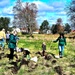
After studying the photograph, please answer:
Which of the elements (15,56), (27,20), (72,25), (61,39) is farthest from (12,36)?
(27,20)

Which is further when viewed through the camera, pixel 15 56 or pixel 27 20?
pixel 27 20

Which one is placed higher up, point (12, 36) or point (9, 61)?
point (12, 36)

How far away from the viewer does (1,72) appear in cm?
1881

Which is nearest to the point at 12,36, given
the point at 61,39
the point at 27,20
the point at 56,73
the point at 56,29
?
the point at 61,39

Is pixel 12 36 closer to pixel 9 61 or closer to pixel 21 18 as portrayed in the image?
pixel 9 61

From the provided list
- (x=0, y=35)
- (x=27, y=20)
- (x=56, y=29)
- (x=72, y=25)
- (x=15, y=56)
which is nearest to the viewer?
(x=15, y=56)

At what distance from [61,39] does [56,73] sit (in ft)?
22.2

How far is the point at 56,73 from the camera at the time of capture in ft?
57.4

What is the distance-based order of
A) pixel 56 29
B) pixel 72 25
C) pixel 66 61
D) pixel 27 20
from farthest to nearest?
1. pixel 56 29
2. pixel 27 20
3. pixel 72 25
4. pixel 66 61

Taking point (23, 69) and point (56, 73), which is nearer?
point (56, 73)

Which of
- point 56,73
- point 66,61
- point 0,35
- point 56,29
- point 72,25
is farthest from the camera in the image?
point 56,29

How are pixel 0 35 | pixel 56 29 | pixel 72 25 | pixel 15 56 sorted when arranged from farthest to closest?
pixel 56 29 < pixel 72 25 < pixel 0 35 < pixel 15 56

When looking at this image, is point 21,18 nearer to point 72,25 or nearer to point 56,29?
point 72,25

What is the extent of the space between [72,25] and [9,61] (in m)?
58.0
